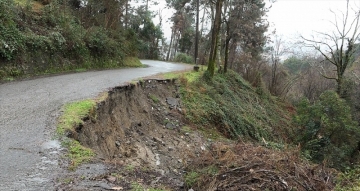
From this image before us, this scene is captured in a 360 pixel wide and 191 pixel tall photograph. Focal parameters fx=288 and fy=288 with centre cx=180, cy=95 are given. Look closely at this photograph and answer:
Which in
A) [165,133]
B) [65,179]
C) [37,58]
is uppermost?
[37,58]

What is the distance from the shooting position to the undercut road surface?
12.9 feet

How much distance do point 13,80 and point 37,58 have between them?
2297 mm

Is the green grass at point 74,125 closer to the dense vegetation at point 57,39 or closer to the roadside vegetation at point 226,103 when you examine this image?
the roadside vegetation at point 226,103

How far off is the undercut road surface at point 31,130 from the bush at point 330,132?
1001 cm

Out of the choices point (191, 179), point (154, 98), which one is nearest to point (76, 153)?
point (191, 179)

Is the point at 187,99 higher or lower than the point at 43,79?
lower

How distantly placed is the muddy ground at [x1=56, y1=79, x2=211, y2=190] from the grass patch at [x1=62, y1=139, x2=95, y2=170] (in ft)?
0.45

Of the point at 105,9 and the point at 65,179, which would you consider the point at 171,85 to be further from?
the point at 65,179

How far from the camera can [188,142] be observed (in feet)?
35.2

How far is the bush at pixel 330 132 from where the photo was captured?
12984mm

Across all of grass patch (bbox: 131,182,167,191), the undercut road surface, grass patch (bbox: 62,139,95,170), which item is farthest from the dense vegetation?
grass patch (bbox: 131,182,167,191)

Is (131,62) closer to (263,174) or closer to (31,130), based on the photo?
(31,130)

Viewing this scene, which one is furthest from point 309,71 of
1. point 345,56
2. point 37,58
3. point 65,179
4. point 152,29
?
point 65,179

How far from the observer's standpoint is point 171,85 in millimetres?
14766
